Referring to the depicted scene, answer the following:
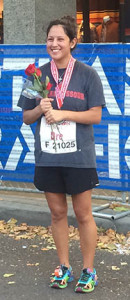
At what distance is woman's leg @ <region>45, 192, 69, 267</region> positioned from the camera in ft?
15.4

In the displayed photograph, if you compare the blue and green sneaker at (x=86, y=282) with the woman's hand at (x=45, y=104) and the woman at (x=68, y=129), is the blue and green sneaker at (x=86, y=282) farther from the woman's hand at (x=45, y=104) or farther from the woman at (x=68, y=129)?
the woman's hand at (x=45, y=104)

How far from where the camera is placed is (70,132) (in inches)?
178

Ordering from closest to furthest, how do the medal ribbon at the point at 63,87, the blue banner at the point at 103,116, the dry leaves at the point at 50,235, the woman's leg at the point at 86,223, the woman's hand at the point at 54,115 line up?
the woman's hand at the point at 54,115 → the medal ribbon at the point at 63,87 → the woman's leg at the point at 86,223 → the dry leaves at the point at 50,235 → the blue banner at the point at 103,116

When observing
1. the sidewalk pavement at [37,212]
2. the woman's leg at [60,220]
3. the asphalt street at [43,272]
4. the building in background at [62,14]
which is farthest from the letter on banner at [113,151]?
the building in background at [62,14]

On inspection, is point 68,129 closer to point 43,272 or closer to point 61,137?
point 61,137

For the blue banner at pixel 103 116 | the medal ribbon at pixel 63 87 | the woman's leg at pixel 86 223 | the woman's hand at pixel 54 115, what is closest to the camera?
the woman's hand at pixel 54 115

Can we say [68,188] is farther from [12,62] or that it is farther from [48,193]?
[12,62]

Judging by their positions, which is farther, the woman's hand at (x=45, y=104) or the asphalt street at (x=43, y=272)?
the asphalt street at (x=43, y=272)

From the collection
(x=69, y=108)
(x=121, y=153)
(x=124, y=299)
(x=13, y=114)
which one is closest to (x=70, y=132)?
(x=69, y=108)

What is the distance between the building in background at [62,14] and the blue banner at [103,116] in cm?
254

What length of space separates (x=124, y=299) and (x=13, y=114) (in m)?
2.85

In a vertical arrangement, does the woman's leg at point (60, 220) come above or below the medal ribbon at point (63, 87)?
below

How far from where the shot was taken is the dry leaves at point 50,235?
18.9ft

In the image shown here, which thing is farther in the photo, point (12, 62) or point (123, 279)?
point (12, 62)
